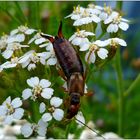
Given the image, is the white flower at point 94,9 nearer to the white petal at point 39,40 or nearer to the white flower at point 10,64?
the white petal at point 39,40

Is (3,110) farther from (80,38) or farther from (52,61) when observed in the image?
(80,38)

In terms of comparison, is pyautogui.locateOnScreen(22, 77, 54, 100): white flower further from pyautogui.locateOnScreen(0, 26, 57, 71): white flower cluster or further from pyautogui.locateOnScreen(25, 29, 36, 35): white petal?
pyautogui.locateOnScreen(25, 29, 36, 35): white petal

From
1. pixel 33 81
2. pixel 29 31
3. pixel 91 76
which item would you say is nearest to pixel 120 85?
pixel 91 76

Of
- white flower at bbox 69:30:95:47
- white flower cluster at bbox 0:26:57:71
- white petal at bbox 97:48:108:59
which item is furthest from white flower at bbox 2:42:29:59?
white petal at bbox 97:48:108:59

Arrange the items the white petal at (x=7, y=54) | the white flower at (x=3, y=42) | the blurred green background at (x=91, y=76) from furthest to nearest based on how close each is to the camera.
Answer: the blurred green background at (x=91, y=76), the white flower at (x=3, y=42), the white petal at (x=7, y=54)

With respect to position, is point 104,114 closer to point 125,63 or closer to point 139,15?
point 125,63

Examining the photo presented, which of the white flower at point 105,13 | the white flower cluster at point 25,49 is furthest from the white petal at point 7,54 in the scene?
the white flower at point 105,13
